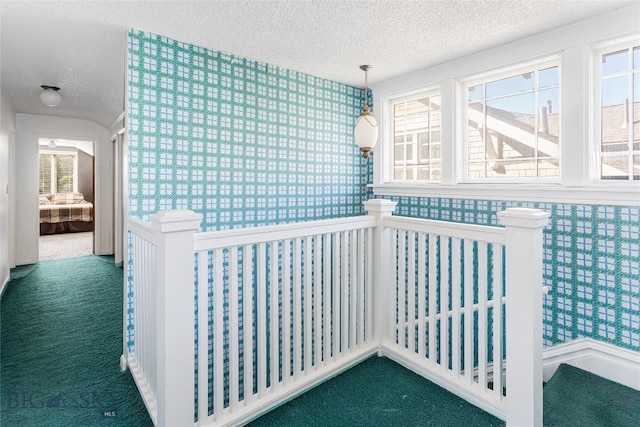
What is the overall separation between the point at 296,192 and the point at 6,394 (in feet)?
7.88

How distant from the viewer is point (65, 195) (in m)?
8.66

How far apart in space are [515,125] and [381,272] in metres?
1.69

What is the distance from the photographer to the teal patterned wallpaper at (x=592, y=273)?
217 cm

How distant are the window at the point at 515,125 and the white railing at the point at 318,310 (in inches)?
49.0

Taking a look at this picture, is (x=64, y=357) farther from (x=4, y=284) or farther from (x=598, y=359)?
(x=598, y=359)

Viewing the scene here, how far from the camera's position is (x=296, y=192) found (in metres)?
3.30

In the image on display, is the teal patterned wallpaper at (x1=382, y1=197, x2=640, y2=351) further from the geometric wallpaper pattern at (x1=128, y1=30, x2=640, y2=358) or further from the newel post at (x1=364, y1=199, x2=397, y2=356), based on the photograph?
the newel post at (x1=364, y1=199, x2=397, y2=356)

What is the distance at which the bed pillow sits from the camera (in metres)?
8.55

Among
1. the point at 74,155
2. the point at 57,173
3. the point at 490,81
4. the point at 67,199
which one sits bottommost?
the point at 67,199

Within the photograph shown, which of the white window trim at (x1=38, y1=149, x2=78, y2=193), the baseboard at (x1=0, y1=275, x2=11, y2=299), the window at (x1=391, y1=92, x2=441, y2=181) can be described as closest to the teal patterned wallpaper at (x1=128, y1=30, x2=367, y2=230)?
the window at (x1=391, y1=92, x2=441, y2=181)

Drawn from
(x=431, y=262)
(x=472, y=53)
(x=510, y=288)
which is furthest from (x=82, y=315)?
(x=472, y=53)

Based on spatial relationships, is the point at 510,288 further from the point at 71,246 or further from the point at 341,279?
the point at 71,246

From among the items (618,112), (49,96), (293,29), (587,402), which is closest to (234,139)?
(293,29)

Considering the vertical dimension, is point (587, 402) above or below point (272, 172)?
below
